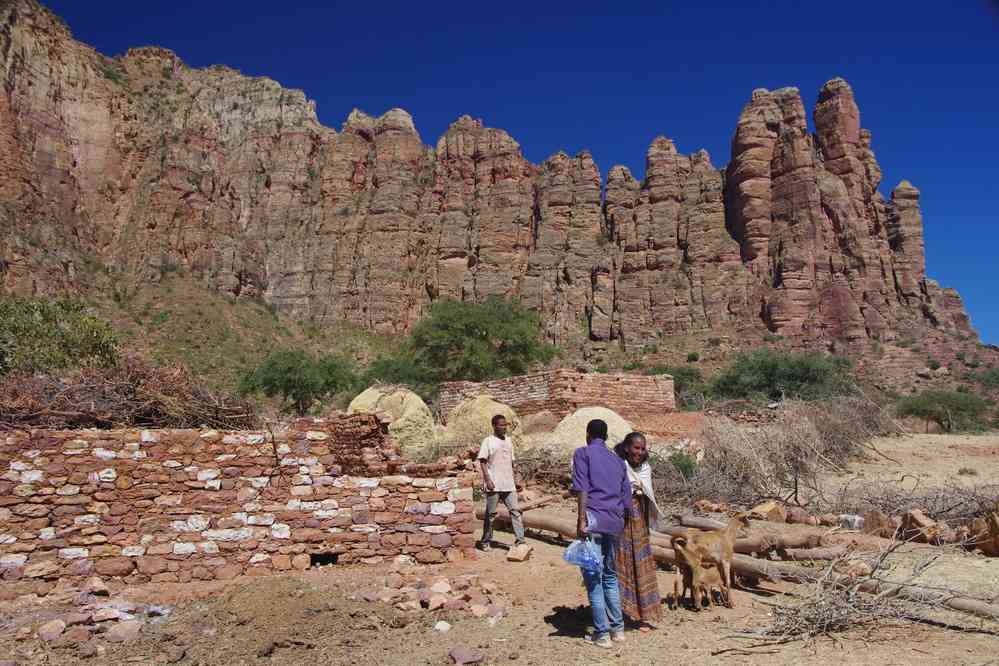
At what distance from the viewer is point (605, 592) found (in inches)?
207

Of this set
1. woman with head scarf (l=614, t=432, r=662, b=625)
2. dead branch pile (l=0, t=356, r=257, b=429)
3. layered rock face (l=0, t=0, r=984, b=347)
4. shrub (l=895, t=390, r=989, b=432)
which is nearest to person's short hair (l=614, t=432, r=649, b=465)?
woman with head scarf (l=614, t=432, r=662, b=625)

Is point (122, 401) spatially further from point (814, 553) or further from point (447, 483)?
point (814, 553)

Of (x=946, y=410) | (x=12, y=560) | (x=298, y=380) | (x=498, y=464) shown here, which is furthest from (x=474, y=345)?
(x=12, y=560)

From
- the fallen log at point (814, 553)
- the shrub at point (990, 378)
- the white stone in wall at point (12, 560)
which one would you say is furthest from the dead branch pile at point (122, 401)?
the shrub at point (990, 378)

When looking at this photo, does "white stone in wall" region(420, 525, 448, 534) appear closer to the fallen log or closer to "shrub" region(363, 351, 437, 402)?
the fallen log

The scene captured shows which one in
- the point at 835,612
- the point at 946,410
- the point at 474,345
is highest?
the point at 474,345

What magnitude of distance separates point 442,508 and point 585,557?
2.75 metres

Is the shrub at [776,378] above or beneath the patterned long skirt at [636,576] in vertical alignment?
above

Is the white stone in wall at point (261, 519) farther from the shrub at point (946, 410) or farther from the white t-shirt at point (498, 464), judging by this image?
the shrub at point (946, 410)

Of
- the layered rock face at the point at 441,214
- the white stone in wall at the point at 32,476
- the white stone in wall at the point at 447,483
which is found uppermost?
the layered rock face at the point at 441,214

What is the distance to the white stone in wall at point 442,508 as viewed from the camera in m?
7.28

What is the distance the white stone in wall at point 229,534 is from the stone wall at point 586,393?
1052 cm

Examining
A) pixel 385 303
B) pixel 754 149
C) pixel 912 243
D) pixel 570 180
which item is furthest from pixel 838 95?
pixel 385 303

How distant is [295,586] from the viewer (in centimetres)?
612
